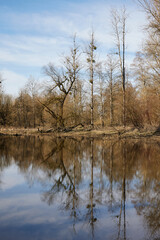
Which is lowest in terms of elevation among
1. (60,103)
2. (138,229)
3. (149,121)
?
(138,229)

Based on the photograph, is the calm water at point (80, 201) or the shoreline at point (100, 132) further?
the shoreline at point (100, 132)

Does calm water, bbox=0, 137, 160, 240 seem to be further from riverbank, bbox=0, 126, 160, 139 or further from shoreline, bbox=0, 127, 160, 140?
riverbank, bbox=0, 126, 160, 139

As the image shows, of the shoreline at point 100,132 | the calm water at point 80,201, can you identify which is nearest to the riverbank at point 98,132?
the shoreline at point 100,132

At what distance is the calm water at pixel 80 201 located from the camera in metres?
4.11

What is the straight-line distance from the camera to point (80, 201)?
216 inches

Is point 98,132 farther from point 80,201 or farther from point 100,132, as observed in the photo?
point 80,201

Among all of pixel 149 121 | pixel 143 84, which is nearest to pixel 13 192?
pixel 149 121

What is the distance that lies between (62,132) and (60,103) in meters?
3.83

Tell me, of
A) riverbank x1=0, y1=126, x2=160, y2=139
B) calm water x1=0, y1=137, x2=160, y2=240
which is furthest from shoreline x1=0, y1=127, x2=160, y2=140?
calm water x1=0, y1=137, x2=160, y2=240

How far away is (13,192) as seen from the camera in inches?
251

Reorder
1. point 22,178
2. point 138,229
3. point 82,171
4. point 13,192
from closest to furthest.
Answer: point 138,229 → point 13,192 → point 22,178 → point 82,171

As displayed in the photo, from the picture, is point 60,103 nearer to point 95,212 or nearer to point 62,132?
point 62,132

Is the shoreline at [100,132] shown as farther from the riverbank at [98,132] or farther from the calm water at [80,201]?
the calm water at [80,201]

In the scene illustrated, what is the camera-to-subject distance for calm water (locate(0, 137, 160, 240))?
411cm
